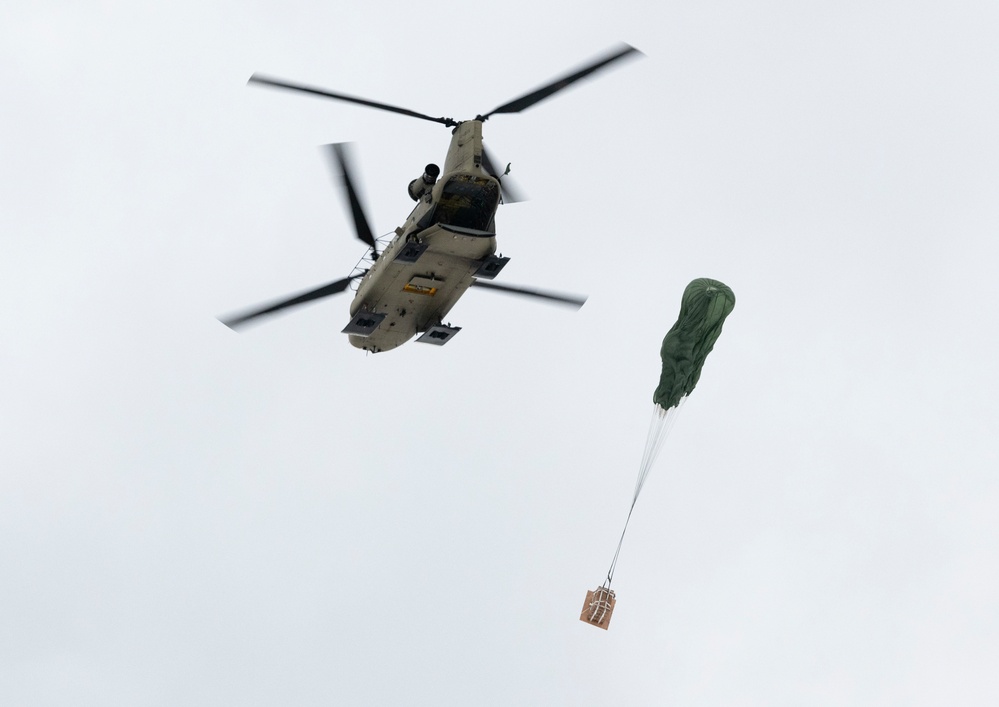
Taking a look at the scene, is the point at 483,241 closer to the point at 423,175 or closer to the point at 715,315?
the point at 423,175

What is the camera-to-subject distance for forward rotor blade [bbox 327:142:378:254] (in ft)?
120

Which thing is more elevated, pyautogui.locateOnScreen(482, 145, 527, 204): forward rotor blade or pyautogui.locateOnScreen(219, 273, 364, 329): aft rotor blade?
pyautogui.locateOnScreen(482, 145, 527, 204): forward rotor blade

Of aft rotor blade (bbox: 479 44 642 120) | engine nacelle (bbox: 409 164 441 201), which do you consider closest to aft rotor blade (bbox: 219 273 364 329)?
engine nacelle (bbox: 409 164 441 201)

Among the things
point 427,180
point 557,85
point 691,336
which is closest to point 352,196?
point 427,180

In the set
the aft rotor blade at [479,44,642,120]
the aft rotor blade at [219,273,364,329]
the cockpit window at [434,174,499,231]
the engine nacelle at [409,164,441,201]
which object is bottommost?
the aft rotor blade at [219,273,364,329]

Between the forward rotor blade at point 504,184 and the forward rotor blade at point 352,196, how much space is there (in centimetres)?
380

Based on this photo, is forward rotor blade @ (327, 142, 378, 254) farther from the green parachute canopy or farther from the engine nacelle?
the green parachute canopy

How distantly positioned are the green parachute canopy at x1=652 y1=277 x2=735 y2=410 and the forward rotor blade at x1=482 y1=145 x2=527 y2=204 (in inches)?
226

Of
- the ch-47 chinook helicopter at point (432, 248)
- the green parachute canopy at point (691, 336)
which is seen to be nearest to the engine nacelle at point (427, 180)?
the ch-47 chinook helicopter at point (432, 248)

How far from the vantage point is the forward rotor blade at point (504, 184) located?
3663 centimetres

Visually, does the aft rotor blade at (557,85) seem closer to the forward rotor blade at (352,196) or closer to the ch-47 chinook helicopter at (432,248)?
the ch-47 chinook helicopter at (432,248)

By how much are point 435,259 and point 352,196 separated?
3032 millimetres

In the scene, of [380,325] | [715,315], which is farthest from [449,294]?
[715,315]

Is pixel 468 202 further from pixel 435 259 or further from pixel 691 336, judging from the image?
pixel 691 336
